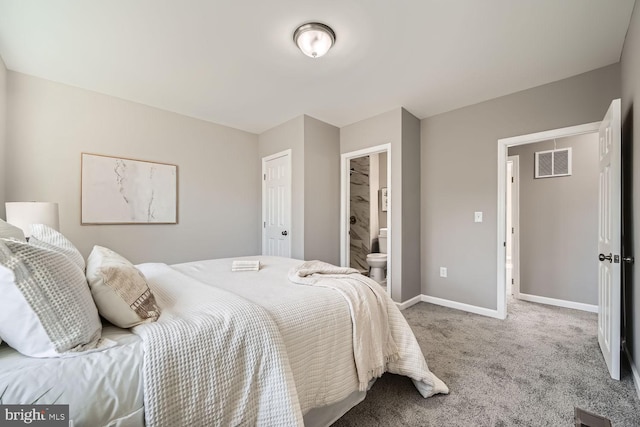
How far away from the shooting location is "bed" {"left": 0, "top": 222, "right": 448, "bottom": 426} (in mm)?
761

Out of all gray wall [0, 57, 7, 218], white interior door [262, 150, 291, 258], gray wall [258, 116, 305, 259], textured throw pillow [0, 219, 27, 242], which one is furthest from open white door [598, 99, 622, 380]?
gray wall [0, 57, 7, 218]

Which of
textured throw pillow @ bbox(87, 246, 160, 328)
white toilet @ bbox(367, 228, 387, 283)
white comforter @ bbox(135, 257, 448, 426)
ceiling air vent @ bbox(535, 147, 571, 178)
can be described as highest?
ceiling air vent @ bbox(535, 147, 571, 178)

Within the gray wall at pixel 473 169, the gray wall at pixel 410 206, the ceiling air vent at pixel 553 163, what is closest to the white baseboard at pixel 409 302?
the gray wall at pixel 410 206

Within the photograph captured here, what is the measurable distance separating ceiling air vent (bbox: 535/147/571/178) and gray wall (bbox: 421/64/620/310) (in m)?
1.00

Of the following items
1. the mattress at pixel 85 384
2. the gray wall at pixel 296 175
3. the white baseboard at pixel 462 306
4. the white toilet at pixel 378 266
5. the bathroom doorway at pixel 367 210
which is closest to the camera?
the mattress at pixel 85 384

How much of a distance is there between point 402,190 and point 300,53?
192 centimetres

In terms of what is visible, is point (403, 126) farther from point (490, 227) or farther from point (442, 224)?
point (490, 227)

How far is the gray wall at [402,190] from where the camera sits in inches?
129

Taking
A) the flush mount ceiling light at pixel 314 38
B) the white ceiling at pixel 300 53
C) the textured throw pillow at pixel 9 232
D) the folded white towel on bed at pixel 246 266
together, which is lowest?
the folded white towel on bed at pixel 246 266

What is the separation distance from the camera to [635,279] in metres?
1.78

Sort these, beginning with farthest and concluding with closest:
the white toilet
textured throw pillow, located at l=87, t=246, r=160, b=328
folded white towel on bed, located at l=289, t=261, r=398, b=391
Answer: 1. the white toilet
2. folded white towel on bed, located at l=289, t=261, r=398, b=391
3. textured throw pillow, located at l=87, t=246, r=160, b=328

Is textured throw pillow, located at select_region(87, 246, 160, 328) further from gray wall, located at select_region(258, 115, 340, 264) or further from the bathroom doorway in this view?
the bathroom doorway

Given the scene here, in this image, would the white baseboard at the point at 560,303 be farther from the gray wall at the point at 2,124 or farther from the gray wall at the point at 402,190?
the gray wall at the point at 2,124

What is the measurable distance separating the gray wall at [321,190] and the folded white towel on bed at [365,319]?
176 centimetres
